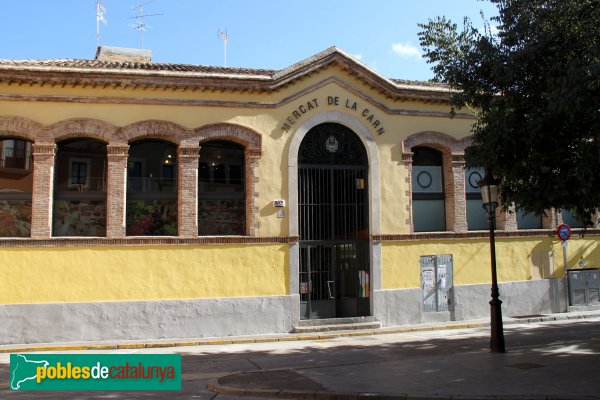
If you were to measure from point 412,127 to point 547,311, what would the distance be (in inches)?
292

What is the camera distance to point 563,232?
17.6 m

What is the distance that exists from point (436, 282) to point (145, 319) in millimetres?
8464

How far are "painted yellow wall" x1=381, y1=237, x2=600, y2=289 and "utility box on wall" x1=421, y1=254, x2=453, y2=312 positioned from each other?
0.18 meters

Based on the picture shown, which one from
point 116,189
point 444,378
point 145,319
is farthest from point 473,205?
point 116,189


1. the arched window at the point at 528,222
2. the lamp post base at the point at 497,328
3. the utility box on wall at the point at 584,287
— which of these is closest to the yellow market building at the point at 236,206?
the arched window at the point at 528,222

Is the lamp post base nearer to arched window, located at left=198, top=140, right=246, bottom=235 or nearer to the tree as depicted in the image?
the tree

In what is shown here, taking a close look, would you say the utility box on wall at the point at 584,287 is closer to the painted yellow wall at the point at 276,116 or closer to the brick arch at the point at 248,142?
the painted yellow wall at the point at 276,116

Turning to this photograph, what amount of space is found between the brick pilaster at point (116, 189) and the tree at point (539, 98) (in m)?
8.52

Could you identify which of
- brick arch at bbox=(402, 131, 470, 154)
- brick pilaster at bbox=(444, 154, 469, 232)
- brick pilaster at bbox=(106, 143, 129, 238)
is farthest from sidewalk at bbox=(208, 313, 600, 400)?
brick arch at bbox=(402, 131, 470, 154)

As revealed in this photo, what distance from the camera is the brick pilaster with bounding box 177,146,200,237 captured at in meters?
14.6

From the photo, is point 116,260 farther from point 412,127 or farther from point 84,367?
point 412,127

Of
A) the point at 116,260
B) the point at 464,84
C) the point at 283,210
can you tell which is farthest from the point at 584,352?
the point at 116,260

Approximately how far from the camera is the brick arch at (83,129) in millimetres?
14039

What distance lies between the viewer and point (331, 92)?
16.1m
